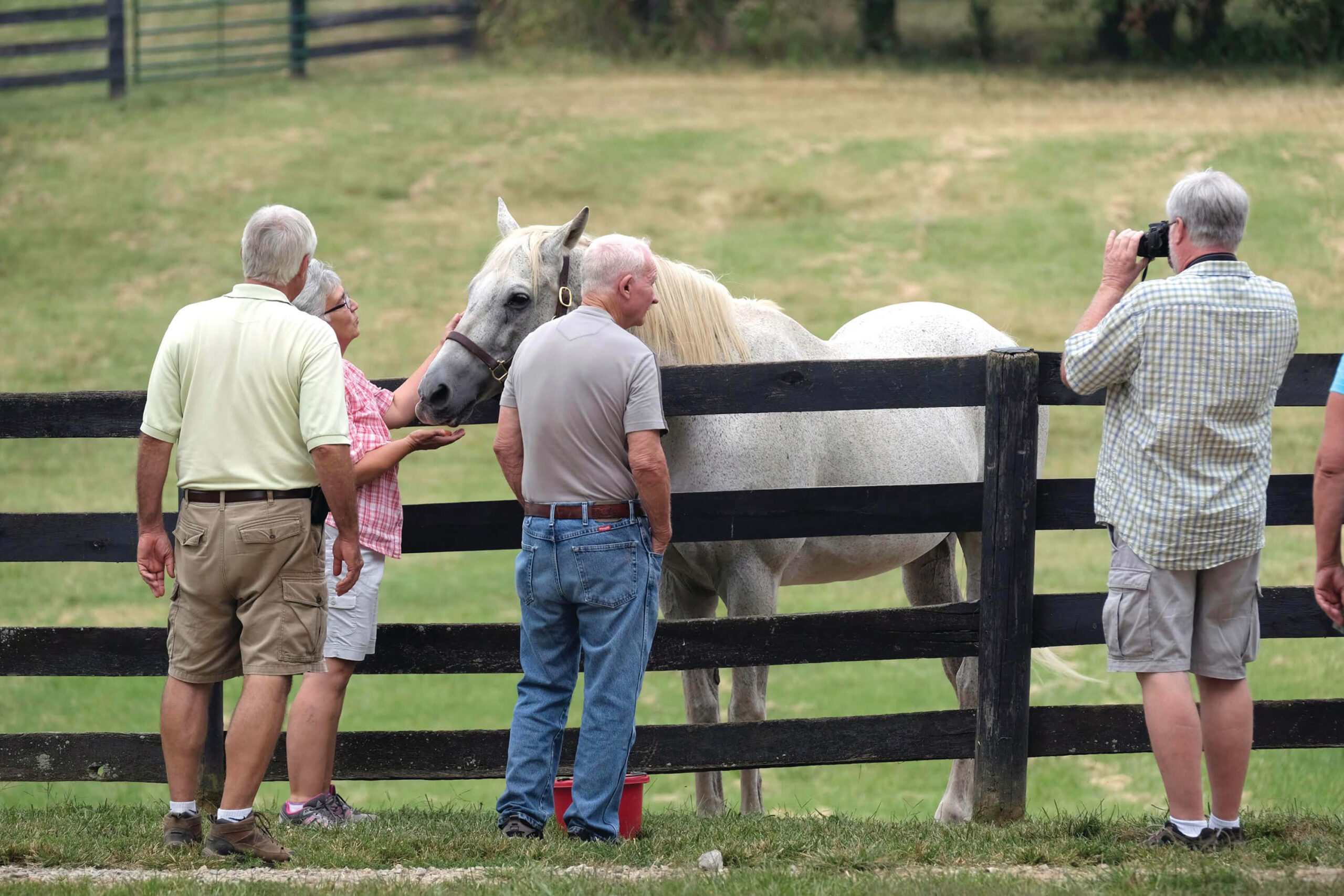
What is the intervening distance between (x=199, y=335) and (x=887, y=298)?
42.4 ft

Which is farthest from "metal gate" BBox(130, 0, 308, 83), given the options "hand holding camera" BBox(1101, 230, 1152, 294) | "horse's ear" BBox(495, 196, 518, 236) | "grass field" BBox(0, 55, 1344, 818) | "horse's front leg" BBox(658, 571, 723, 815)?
"hand holding camera" BBox(1101, 230, 1152, 294)

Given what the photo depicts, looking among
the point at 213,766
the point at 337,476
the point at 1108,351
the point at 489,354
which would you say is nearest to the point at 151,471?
the point at 337,476

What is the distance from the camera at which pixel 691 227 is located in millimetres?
18062

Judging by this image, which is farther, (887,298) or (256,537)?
(887,298)

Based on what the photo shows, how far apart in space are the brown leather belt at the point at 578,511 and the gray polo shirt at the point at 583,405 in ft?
0.05

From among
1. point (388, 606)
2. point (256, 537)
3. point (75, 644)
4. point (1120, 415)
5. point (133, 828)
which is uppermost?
point (1120, 415)

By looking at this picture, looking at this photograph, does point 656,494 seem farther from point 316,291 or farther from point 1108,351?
point 316,291

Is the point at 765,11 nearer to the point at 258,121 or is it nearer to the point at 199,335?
the point at 258,121

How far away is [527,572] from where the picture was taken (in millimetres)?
3680

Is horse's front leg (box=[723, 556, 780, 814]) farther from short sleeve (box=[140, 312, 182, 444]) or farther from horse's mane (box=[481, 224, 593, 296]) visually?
short sleeve (box=[140, 312, 182, 444])

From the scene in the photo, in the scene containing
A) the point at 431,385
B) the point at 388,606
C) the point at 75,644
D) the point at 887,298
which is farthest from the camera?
the point at 887,298

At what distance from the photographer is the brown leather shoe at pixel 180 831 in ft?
12.0

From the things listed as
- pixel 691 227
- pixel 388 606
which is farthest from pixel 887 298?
pixel 388 606

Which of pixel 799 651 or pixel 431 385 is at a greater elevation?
pixel 431 385
